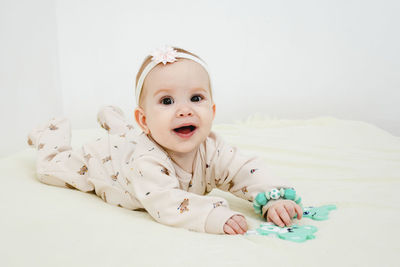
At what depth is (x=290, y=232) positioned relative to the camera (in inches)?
32.7

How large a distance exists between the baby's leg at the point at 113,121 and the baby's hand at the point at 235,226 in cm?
69

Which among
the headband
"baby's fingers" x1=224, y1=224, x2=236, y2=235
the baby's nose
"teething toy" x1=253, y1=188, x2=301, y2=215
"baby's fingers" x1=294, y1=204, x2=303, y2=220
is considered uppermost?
the headband

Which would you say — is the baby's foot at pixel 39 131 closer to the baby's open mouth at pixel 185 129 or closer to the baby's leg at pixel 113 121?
the baby's leg at pixel 113 121

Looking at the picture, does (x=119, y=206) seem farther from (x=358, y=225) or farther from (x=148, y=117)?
(x=358, y=225)

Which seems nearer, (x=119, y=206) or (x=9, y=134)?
(x=119, y=206)

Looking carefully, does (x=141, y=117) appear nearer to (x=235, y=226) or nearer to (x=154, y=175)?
(x=154, y=175)

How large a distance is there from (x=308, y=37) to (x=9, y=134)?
1.91 metres

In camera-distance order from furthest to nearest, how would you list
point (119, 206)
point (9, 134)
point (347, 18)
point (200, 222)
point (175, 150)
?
point (347, 18), point (9, 134), point (119, 206), point (175, 150), point (200, 222)

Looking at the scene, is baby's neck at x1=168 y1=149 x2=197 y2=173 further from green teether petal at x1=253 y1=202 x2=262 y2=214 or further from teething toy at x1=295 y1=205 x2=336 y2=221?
teething toy at x1=295 y1=205 x2=336 y2=221

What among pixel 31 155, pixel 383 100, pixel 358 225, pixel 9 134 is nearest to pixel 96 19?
pixel 9 134

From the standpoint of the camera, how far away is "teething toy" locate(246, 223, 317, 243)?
80cm

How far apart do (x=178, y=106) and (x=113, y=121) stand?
59 cm

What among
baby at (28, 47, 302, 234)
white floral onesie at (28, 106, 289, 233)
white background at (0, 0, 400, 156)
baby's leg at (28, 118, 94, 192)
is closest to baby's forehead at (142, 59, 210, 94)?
baby at (28, 47, 302, 234)

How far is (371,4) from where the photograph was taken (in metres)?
2.62
